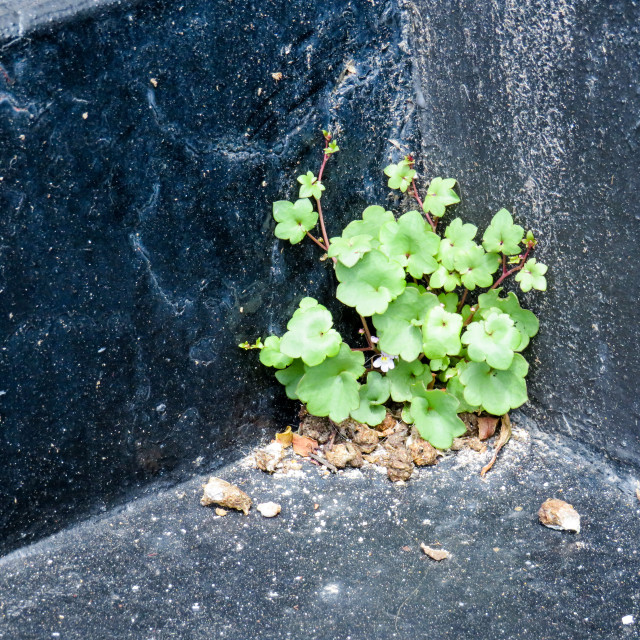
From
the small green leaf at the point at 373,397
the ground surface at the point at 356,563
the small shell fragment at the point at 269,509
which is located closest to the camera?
the ground surface at the point at 356,563

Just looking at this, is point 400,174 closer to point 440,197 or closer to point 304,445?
point 440,197

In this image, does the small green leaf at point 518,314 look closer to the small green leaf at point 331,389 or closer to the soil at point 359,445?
the soil at point 359,445

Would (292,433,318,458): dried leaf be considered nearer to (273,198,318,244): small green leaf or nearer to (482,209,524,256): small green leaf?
(273,198,318,244): small green leaf

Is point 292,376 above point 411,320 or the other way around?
the other way around

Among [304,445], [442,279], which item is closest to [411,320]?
[442,279]

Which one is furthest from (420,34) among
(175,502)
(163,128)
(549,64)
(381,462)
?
(175,502)

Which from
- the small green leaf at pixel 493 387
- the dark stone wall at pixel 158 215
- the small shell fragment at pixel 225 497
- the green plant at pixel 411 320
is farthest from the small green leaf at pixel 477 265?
the small shell fragment at pixel 225 497
